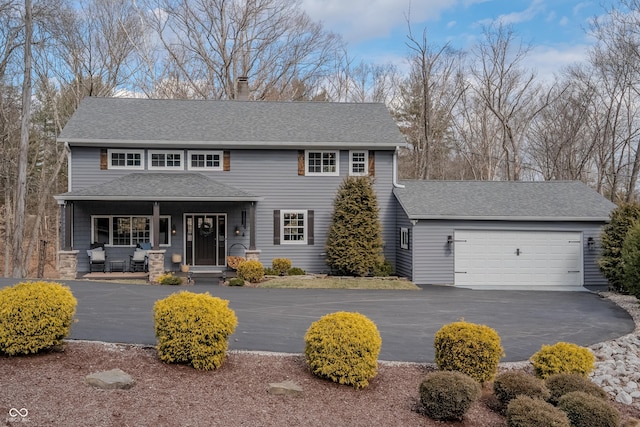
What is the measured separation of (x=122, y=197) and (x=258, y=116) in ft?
20.4

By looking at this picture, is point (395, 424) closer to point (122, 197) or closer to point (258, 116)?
point (122, 197)

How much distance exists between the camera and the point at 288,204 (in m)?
17.6

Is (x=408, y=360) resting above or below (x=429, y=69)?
below

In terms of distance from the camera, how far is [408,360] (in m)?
6.88

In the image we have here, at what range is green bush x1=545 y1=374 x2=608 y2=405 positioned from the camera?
5.46m

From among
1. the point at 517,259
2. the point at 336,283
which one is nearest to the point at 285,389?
the point at 336,283

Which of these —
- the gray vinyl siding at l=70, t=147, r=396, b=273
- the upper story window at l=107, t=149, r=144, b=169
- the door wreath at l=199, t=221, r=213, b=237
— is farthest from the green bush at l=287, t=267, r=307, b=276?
the upper story window at l=107, t=149, r=144, b=169

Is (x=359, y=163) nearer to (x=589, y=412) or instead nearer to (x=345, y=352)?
(x=345, y=352)

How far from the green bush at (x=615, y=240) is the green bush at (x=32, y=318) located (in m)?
14.4

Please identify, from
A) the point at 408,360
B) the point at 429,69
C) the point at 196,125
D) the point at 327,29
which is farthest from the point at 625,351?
the point at 327,29

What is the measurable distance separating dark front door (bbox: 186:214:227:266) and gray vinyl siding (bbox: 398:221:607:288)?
21.8 feet

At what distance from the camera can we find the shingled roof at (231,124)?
17062 mm

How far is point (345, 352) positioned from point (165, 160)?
13688 millimetres

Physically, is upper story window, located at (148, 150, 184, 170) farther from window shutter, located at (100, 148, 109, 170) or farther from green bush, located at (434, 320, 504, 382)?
green bush, located at (434, 320, 504, 382)
